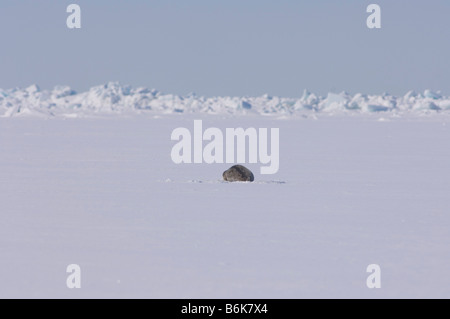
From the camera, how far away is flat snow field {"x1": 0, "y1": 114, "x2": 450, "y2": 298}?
5.23m

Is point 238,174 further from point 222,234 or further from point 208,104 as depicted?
point 208,104

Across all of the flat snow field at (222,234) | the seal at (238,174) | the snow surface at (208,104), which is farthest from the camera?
the snow surface at (208,104)

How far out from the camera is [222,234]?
710 cm

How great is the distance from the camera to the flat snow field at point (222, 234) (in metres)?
5.23

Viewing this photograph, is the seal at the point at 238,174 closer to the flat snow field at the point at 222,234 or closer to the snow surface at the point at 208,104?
the flat snow field at the point at 222,234

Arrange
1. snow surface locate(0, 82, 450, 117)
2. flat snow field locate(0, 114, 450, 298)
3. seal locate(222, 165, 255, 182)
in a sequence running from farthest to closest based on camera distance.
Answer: snow surface locate(0, 82, 450, 117) → seal locate(222, 165, 255, 182) → flat snow field locate(0, 114, 450, 298)

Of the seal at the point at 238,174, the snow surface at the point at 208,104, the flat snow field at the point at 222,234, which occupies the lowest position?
the flat snow field at the point at 222,234

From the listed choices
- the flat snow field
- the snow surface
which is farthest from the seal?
the snow surface

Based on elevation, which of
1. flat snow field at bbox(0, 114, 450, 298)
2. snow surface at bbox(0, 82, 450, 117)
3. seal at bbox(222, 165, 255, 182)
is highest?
snow surface at bbox(0, 82, 450, 117)

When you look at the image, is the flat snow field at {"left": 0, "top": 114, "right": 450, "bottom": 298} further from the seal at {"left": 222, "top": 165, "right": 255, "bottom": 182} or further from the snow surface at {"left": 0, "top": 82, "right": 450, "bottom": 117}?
the snow surface at {"left": 0, "top": 82, "right": 450, "bottom": 117}

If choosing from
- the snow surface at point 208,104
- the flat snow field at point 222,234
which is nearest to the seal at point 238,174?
the flat snow field at point 222,234

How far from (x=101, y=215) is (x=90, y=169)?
5902 mm

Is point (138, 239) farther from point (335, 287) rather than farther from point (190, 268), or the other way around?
point (335, 287)
